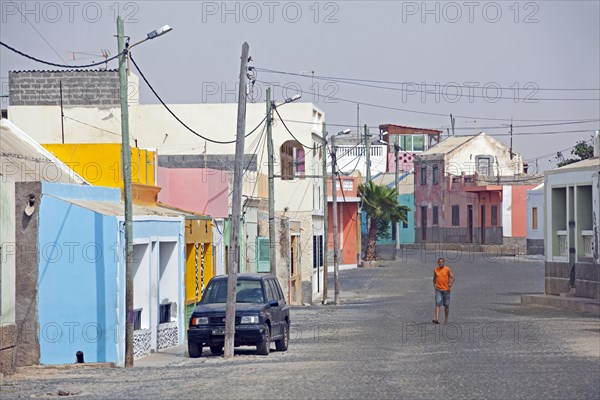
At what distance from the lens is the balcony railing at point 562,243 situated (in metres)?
39.7

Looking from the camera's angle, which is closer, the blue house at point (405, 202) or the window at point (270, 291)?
the window at point (270, 291)

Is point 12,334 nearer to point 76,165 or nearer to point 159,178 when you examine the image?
point 76,165

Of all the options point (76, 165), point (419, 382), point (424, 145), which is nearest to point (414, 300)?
point (76, 165)

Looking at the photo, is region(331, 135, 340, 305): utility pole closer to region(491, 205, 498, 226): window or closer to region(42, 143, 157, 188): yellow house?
region(42, 143, 157, 188): yellow house

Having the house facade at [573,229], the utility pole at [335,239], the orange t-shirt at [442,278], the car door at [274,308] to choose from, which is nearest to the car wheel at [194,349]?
the car door at [274,308]

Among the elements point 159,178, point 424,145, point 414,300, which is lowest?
point 414,300

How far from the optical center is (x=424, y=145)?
120m

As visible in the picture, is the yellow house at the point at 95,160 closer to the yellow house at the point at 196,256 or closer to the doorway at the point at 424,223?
the yellow house at the point at 196,256

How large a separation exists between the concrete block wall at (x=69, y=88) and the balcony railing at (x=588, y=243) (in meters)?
25.7

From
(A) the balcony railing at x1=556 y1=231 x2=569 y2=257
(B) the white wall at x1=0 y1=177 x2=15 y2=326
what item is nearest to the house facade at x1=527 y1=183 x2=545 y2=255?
(A) the balcony railing at x1=556 y1=231 x2=569 y2=257

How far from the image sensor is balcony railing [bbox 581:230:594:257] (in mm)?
37638

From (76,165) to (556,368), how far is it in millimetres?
14983

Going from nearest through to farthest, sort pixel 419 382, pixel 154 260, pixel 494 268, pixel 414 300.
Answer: pixel 419 382
pixel 154 260
pixel 414 300
pixel 494 268

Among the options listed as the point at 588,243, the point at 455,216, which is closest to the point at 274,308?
the point at 588,243
